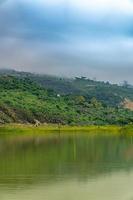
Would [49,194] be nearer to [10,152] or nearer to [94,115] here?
[10,152]

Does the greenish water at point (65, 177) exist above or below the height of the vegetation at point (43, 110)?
below

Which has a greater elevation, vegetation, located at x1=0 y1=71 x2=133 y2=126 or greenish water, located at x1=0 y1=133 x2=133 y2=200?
vegetation, located at x1=0 y1=71 x2=133 y2=126

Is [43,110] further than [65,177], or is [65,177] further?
[43,110]

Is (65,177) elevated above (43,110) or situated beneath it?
situated beneath

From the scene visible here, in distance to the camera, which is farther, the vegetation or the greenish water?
the vegetation

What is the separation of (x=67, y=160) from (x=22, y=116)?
101770 millimetres

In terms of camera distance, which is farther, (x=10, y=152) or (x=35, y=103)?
(x=35, y=103)

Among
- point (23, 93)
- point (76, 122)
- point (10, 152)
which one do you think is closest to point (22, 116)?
point (76, 122)

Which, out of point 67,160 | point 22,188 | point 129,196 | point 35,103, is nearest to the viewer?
point 129,196

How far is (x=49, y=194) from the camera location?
30.0 metres

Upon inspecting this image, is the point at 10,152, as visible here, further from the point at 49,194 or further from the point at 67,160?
the point at 49,194

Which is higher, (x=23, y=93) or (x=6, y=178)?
(x=23, y=93)

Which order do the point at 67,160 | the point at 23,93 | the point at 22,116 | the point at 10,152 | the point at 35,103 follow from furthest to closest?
the point at 23,93 < the point at 35,103 < the point at 22,116 < the point at 10,152 < the point at 67,160

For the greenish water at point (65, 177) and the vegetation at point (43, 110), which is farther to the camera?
the vegetation at point (43, 110)
